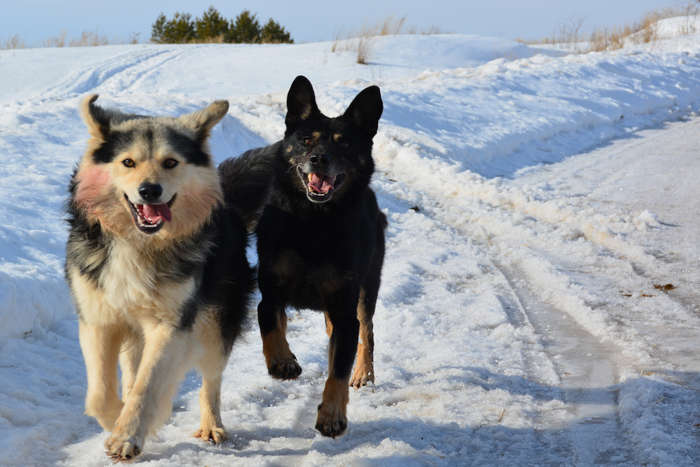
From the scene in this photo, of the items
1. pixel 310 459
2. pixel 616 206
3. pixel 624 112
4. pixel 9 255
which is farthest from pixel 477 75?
pixel 310 459

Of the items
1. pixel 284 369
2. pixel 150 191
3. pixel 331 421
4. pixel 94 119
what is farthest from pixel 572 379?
pixel 94 119

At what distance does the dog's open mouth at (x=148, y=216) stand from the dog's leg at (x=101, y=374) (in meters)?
0.50

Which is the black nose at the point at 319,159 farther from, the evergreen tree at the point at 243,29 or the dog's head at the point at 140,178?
the evergreen tree at the point at 243,29

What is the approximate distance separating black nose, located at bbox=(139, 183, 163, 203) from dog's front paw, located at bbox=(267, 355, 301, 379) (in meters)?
1.15

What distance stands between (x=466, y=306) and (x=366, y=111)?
2.04 metres

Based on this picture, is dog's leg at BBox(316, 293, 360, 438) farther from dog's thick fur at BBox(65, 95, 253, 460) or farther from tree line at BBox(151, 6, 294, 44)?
tree line at BBox(151, 6, 294, 44)

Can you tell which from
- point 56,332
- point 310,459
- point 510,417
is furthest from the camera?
point 56,332

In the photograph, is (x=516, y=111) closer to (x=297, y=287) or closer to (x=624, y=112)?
(x=624, y=112)

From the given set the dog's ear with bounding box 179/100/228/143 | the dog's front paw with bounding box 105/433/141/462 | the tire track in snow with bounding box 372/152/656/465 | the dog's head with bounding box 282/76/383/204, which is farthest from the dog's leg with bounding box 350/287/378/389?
the dog's front paw with bounding box 105/433/141/462

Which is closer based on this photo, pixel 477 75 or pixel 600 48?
pixel 477 75

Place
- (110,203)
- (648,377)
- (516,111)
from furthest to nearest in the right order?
(516,111) < (648,377) < (110,203)

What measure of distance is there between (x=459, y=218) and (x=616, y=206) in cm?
192

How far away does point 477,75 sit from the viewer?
15.6 metres

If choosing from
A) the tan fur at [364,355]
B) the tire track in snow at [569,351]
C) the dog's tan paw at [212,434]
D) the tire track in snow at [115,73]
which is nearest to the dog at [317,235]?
the dog's tan paw at [212,434]
